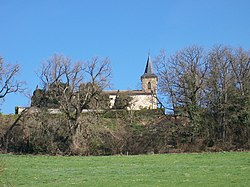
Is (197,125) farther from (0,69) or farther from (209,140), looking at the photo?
(0,69)

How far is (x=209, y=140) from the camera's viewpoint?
35406mm

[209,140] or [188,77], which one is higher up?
[188,77]

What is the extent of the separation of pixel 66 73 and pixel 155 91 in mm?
9469

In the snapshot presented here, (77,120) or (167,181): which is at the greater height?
(77,120)

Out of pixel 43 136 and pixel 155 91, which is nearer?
pixel 43 136

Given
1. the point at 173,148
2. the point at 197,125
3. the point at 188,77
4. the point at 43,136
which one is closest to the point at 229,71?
the point at 188,77

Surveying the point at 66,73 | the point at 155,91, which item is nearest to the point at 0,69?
the point at 66,73

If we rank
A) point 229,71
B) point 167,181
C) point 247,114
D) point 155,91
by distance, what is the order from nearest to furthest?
point 167,181, point 247,114, point 229,71, point 155,91

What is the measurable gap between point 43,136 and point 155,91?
40.7ft

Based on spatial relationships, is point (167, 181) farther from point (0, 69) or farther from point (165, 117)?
point (0, 69)

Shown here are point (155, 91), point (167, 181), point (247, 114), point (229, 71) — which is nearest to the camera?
point (167, 181)

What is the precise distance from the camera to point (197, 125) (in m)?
35.8

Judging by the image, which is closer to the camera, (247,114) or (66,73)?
(247,114)

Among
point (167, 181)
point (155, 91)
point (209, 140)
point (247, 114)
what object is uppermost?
point (155, 91)
